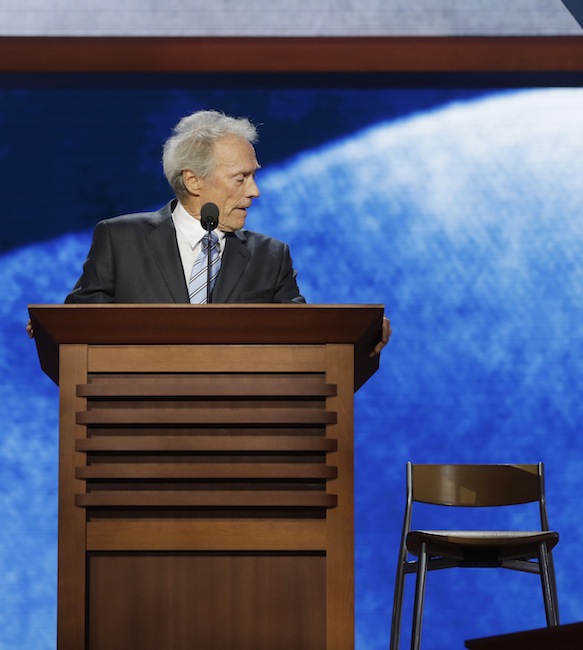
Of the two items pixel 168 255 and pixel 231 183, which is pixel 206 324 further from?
pixel 231 183

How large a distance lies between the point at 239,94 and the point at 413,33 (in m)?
0.68

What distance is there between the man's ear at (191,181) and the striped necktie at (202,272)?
22 centimetres

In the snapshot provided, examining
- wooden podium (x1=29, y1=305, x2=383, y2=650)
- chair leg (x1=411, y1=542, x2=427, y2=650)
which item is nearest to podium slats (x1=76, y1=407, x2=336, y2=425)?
wooden podium (x1=29, y1=305, x2=383, y2=650)

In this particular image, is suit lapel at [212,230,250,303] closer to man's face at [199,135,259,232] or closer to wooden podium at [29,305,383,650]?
man's face at [199,135,259,232]

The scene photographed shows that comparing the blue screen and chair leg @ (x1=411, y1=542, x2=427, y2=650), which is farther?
the blue screen

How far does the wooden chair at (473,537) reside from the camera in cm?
286

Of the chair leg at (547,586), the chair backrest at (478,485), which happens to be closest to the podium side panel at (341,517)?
the chair leg at (547,586)

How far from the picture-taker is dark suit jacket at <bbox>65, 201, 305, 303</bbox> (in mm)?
2668

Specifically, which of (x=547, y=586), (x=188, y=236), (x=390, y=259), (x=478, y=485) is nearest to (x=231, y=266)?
(x=188, y=236)

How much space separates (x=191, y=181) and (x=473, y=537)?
1.20 m

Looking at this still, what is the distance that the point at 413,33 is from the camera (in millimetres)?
4051

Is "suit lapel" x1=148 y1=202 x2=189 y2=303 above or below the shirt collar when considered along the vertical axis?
below

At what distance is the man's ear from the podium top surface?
1.02m

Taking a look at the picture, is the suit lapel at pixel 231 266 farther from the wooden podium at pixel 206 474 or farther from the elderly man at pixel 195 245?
the wooden podium at pixel 206 474
